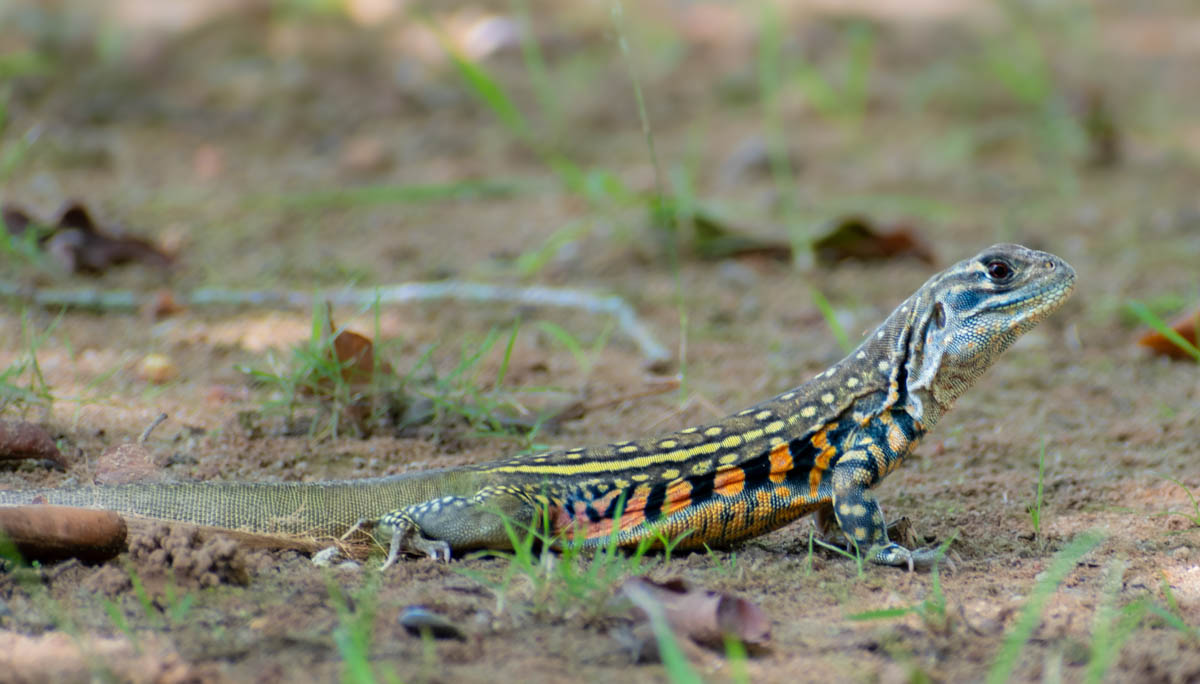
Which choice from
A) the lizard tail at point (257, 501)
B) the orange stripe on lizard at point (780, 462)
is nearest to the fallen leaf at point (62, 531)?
the lizard tail at point (257, 501)

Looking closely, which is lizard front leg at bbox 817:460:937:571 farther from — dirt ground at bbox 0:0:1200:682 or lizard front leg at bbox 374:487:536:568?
lizard front leg at bbox 374:487:536:568

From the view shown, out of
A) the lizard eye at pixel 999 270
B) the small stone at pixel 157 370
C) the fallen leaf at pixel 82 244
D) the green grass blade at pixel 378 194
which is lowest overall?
the small stone at pixel 157 370

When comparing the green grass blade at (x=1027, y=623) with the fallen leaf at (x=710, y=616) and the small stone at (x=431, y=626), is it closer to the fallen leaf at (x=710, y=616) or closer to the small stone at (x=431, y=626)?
the fallen leaf at (x=710, y=616)

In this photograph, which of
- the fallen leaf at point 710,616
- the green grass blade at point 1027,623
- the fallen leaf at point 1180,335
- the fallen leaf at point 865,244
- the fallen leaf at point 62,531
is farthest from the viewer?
the fallen leaf at point 865,244

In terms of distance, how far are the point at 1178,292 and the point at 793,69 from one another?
488 cm

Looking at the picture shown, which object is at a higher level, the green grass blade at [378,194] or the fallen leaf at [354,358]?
the green grass blade at [378,194]

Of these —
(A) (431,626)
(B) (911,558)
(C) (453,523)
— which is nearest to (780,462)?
(B) (911,558)

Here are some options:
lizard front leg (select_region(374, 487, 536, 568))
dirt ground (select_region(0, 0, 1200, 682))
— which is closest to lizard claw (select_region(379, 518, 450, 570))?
lizard front leg (select_region(374, 487, 536, 568))

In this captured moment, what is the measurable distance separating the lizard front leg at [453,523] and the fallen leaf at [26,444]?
128cm

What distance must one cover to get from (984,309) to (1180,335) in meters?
2.19

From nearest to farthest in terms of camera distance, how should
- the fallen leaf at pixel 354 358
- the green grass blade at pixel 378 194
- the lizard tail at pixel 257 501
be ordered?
1. the lizard tail at pixel 257 501
2. the fallen leaf at pixel 354 358
3. the green grass blade at pixel 378 194

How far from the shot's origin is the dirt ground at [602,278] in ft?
9.37

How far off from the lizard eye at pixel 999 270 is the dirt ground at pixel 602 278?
0.87m

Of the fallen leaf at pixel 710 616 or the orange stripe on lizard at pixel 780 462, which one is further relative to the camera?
the orange stripe on lizard at pixel 780 462
